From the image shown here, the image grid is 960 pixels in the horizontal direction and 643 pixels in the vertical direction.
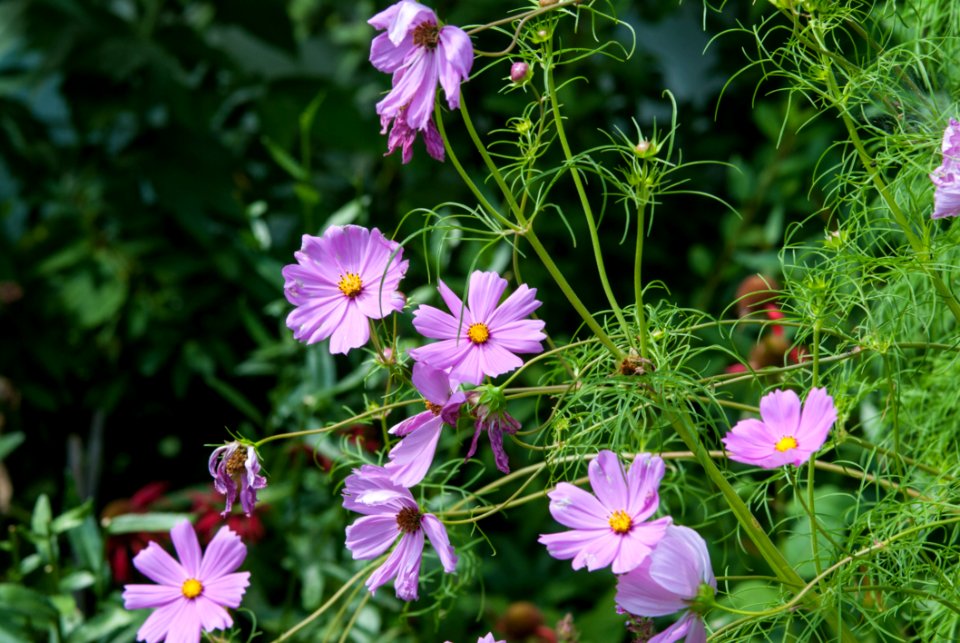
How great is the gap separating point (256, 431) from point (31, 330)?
1.00 ft

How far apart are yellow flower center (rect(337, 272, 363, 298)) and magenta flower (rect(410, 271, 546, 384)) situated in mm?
34

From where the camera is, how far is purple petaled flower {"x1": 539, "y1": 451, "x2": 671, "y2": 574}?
422mm

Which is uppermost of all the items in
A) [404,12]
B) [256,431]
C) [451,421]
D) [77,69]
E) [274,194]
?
[404,12]

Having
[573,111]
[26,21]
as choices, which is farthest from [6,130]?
[573,111]

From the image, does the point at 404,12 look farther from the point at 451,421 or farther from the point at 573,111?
the point at 573,111

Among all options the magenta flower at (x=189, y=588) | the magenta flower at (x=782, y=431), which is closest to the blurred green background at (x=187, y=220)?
the magenta flower at (x=189, y=588)

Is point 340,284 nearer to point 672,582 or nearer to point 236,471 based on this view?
point 236,471

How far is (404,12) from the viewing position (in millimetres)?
438

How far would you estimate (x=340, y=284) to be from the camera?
20.4 inches

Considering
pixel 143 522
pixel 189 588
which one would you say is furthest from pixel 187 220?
pixel 189 588

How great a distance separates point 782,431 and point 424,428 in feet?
0.46

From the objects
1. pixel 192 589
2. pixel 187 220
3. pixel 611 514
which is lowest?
pixel 187 220

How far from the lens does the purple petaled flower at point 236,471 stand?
1.62 ft

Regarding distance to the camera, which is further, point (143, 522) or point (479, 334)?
point (143, 522)
